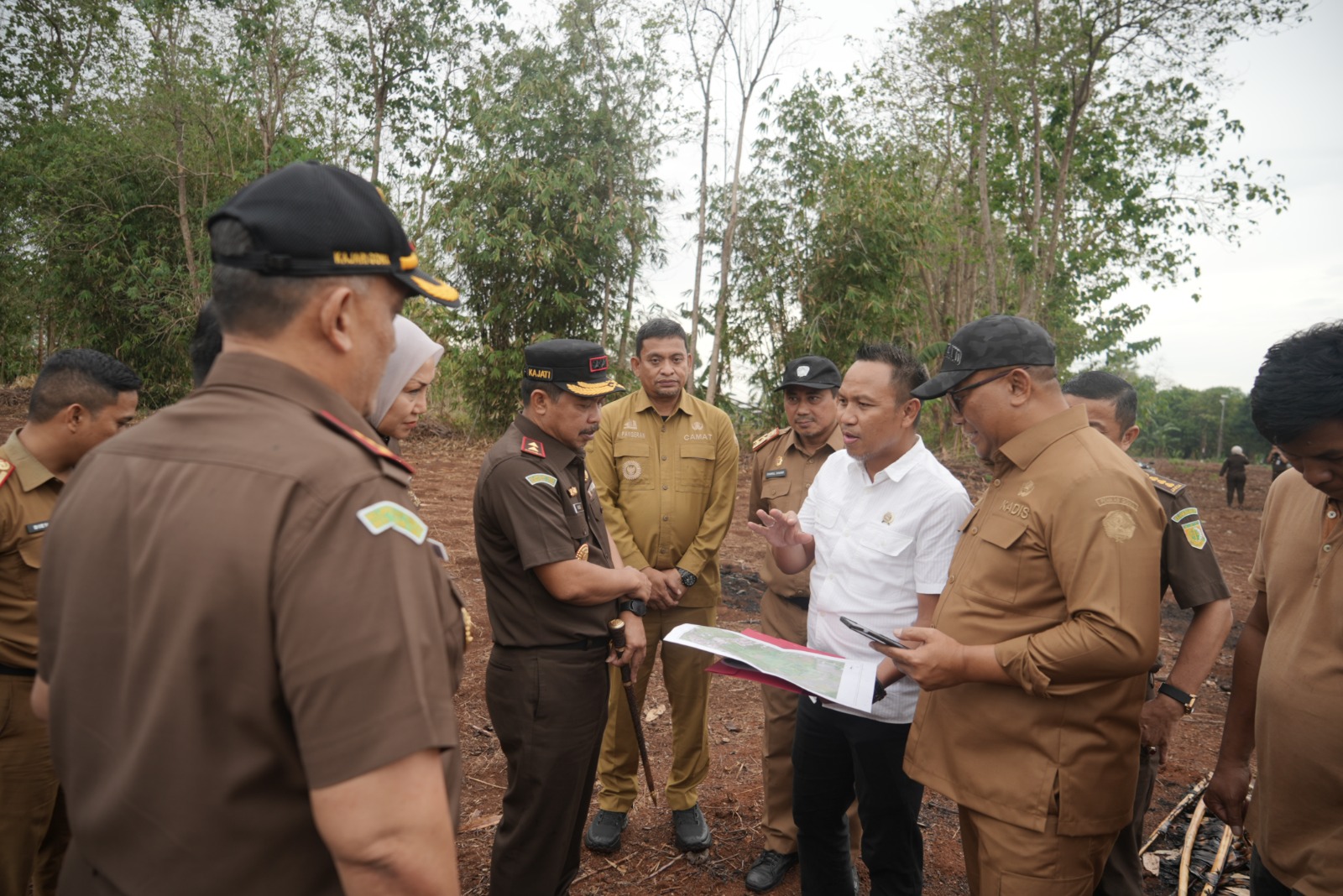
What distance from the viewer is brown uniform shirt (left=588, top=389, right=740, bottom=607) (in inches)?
164

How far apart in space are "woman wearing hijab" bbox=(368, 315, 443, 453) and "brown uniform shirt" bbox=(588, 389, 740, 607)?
5.59 ft

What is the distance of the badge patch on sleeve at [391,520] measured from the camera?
109cm

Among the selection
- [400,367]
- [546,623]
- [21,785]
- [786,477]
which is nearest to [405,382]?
[400,367]

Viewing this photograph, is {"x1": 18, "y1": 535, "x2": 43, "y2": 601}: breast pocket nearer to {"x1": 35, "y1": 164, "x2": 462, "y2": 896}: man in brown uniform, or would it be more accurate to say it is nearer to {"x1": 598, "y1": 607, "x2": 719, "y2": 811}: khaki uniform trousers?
{"x1": 35, "y1": 164, "x2": 462, "y2": 896}: man in brown uniform

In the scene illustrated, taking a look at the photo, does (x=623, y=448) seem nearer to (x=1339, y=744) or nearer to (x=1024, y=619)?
(x=1024, y=619)

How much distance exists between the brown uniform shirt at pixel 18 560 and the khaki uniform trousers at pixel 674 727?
218cm

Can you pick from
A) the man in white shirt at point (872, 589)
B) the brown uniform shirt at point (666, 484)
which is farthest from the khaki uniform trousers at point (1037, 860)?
the brown uniform shirt at point (666, 484)

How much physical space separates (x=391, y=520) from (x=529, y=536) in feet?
5.28

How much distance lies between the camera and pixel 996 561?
219cm

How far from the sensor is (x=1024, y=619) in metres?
2.13

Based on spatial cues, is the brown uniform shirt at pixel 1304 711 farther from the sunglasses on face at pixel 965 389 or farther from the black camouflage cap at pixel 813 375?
the black camouflage cap at pixel 813 375

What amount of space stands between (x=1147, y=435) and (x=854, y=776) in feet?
156

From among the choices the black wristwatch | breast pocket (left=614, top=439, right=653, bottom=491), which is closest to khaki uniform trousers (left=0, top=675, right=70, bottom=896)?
breast pocket (left=614, top=439, right=653, bottom=491)

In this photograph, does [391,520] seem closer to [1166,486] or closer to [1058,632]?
[1058,632]
